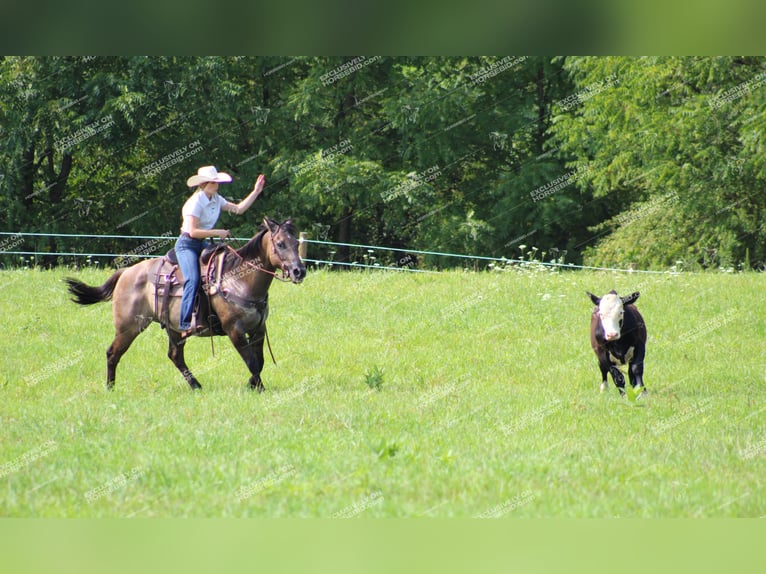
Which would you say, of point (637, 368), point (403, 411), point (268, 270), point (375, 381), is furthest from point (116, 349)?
point (637, 368)

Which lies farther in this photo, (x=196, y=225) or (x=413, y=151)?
(x=413, y=151)

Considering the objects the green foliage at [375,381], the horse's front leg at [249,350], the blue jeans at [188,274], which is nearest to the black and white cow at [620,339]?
the green foliage at [375,381]

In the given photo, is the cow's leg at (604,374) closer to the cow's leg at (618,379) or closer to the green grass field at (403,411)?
the cow's leg at (618,379)

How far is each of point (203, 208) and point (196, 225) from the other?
26cm

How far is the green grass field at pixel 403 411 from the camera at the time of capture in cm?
649

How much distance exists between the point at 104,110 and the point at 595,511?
3119 cm

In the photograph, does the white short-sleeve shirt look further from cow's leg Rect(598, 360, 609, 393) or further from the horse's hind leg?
cow's leg Rect(598, 360, 609, 393)

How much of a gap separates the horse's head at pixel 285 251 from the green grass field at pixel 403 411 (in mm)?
1616

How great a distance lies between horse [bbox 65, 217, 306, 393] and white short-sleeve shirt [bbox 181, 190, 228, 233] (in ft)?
1.41

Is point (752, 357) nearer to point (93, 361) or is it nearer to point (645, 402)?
point (645, 402)

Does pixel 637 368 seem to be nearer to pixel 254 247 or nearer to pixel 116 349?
pixel 254 247

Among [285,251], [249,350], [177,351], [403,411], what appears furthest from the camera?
[177,351]

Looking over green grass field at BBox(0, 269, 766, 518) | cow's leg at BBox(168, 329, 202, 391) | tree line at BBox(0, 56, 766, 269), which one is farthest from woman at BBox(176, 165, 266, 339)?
tree line at BBox(0, 56, 766, 269)

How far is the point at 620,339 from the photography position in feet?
41.1
